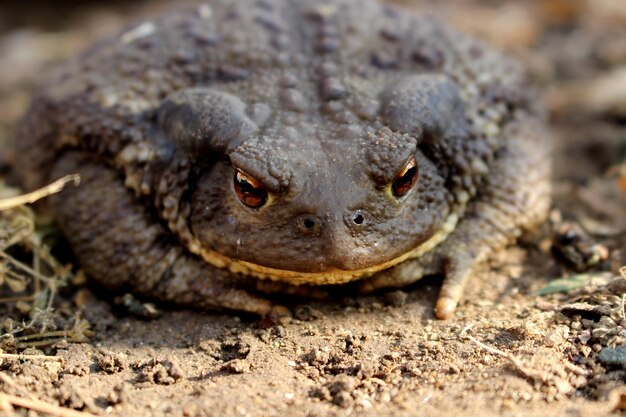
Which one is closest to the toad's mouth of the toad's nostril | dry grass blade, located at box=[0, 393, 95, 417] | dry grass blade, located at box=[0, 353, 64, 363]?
the toad's nostril

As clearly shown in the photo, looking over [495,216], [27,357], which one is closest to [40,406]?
[27,357]

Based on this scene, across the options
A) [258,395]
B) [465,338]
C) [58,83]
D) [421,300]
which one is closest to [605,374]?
[465,338]

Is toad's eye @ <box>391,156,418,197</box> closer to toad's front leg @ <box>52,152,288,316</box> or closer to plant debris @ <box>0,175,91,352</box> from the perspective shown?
toad's front leg @ <box>52,152,288,316</box>

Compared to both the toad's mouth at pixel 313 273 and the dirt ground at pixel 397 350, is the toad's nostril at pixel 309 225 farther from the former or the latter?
the dirt ground at pixel 397 350

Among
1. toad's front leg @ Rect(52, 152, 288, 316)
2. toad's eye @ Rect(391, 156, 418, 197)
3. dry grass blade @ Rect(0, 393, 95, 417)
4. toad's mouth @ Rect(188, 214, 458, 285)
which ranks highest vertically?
toad's eye @ Rect(391, 156, 418, 197)

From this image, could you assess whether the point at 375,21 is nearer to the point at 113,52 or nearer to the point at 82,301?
the point at 113,52

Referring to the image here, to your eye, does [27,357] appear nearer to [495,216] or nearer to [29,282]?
[29,282]
